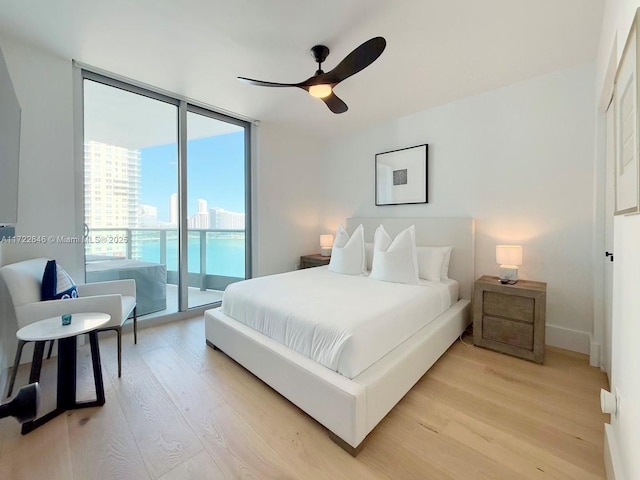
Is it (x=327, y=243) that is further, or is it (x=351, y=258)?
(x=327, y=243)

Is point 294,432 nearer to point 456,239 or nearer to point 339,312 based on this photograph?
point 339,312

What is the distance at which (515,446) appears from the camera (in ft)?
4.72

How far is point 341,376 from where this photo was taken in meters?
1.51

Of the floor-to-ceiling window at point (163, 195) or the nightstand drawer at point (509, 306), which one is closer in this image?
the nightstand drawer at point (509, 306)

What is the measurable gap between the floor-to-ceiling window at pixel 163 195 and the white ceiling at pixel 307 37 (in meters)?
0.48

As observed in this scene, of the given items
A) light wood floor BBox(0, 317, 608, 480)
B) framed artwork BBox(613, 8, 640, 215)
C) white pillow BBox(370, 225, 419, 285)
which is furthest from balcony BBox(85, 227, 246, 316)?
framed artwork BBox(613, 8, 640, 215)

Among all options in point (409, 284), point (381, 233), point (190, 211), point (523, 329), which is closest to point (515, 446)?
point (523, 329)

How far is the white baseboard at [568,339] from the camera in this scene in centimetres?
244

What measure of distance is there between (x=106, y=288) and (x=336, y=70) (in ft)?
9.00

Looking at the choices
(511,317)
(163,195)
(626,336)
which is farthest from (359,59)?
(163,195)

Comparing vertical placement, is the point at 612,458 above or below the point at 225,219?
below

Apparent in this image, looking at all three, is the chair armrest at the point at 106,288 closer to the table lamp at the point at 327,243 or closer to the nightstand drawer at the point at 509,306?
the table lamp at the point at 327,243

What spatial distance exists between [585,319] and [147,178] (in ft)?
15.1

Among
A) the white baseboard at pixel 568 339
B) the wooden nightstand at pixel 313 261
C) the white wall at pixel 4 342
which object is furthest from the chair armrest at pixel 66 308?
the white baseboard at pixel 568 339
